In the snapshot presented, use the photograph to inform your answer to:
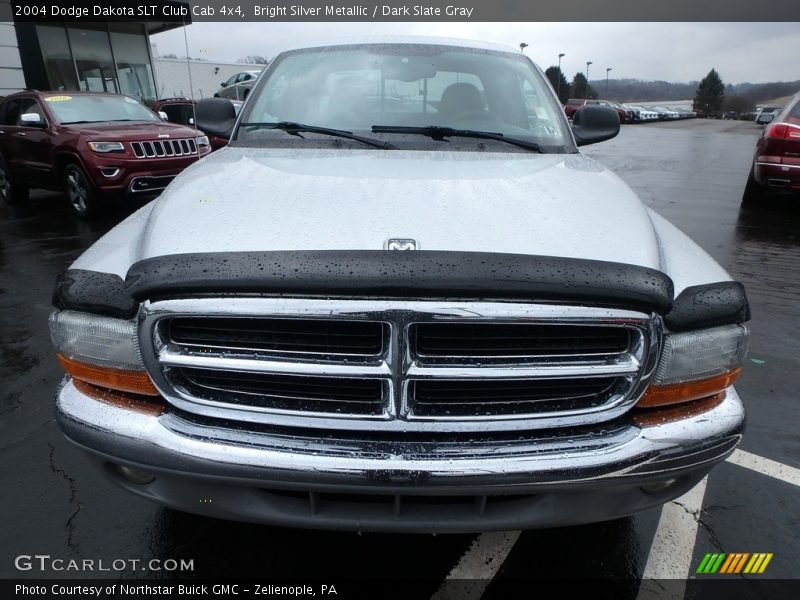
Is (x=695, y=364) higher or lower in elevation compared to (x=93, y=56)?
lower

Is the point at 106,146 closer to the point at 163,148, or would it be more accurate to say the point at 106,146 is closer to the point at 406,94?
the point at 163,148

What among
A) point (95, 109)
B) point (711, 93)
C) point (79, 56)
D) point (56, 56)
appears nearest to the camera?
point (95, 109)

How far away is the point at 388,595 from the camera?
1.97 metres

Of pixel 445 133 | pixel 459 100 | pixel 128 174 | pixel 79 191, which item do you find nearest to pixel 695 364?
pixel 445 133

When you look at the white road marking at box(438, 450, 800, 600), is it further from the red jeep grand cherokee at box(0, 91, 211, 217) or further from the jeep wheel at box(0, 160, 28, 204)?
the jeep wheel at box(0, 160, 28, 204)

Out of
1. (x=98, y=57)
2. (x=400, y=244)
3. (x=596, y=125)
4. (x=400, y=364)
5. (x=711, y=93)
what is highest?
(x=98, y=57)

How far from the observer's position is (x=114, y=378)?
5.49ft

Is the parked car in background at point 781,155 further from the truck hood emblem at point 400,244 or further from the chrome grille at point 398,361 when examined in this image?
the truck hood emblem at point 400,244

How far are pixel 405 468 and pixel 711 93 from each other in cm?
12168

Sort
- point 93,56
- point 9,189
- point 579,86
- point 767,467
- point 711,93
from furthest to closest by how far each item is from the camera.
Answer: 1. point 711,93
2. point 579,86
3. point 93,56
4. point 9,189
5. point 767,467

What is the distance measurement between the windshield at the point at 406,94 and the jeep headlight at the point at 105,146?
5.23 meters

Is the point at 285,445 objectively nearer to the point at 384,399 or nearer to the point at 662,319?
the point at 384,399

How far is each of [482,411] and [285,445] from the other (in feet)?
1.80

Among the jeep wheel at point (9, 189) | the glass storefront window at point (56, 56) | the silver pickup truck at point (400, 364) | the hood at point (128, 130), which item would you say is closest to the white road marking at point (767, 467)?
the silver pickup truck at point (400, 364)
